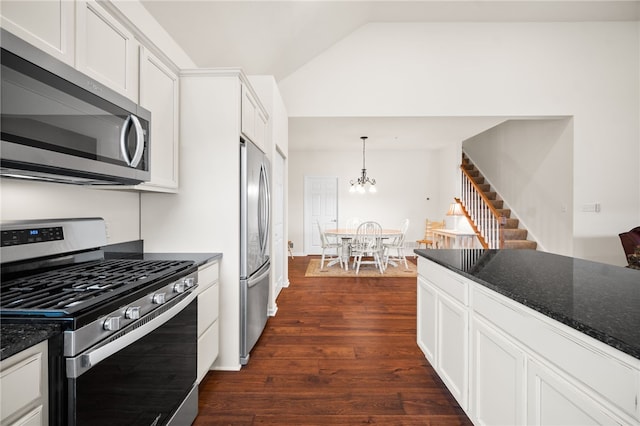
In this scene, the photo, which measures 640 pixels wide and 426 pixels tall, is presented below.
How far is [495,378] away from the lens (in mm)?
1297

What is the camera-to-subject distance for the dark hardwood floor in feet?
5.63

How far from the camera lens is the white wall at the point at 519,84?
4.47m

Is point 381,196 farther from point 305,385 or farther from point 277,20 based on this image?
point 305,385

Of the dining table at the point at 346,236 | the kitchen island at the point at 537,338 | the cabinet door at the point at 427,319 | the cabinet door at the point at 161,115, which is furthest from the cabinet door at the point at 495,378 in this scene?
the dining table at the point at 346,236

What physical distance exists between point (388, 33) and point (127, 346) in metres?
5.08

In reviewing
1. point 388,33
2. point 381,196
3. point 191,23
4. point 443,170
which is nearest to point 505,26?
point 388,33

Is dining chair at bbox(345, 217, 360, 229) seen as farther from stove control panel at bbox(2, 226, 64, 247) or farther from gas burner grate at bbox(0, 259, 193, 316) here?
stove control panel at bbox(2, 226, 64, 247)

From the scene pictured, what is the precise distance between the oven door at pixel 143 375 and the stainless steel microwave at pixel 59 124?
2.04 feet

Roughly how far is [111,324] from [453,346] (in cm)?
167

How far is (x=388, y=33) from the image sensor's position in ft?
15.0

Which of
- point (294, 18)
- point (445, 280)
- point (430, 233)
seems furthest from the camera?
point (430, 233)

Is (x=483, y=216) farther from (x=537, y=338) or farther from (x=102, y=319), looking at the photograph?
(x=102, y=319)

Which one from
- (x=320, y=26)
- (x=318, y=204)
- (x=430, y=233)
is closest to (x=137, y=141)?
(x=320, y=26)

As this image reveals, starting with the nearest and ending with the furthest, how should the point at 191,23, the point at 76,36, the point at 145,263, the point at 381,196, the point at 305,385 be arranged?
the point at 76,36, the point at 145,263, the point at 305,385, the point at 191,23, the point at 381,196
